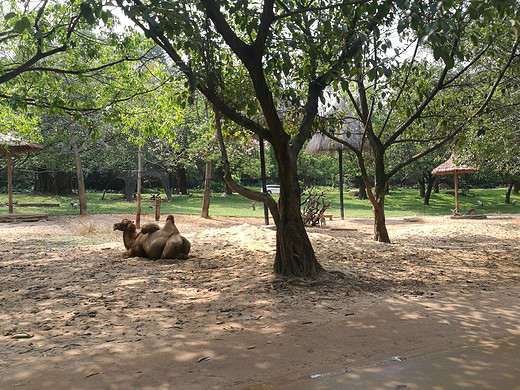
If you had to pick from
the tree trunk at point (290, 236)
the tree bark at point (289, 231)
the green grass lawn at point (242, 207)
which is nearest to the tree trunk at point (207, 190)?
the green grass lawn at point (242, 207)

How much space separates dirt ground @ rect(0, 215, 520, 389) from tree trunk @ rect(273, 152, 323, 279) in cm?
29

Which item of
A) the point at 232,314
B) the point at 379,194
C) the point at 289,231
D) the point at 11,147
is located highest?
the point at 11,147

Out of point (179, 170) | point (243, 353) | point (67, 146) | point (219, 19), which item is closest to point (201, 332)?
point (243, 353)

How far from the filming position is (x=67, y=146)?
24.2 metres

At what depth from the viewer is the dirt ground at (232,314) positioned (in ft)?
10.5

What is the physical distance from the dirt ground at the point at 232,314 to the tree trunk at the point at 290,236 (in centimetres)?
29

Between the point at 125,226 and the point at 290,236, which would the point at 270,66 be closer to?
the point at 290,236

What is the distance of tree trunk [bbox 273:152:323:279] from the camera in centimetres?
614

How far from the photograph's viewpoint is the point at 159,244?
307 inches

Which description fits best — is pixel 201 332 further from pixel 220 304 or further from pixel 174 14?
pixel 174 14

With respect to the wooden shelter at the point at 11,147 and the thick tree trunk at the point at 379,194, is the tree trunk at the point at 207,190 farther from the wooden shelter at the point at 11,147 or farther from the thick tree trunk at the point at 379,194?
the thick tree trunk at the point at 379,194

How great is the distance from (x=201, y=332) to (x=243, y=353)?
2.15 feet

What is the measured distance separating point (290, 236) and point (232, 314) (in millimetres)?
1853

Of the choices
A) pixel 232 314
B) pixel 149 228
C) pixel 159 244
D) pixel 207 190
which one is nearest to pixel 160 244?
pixel 159 244
